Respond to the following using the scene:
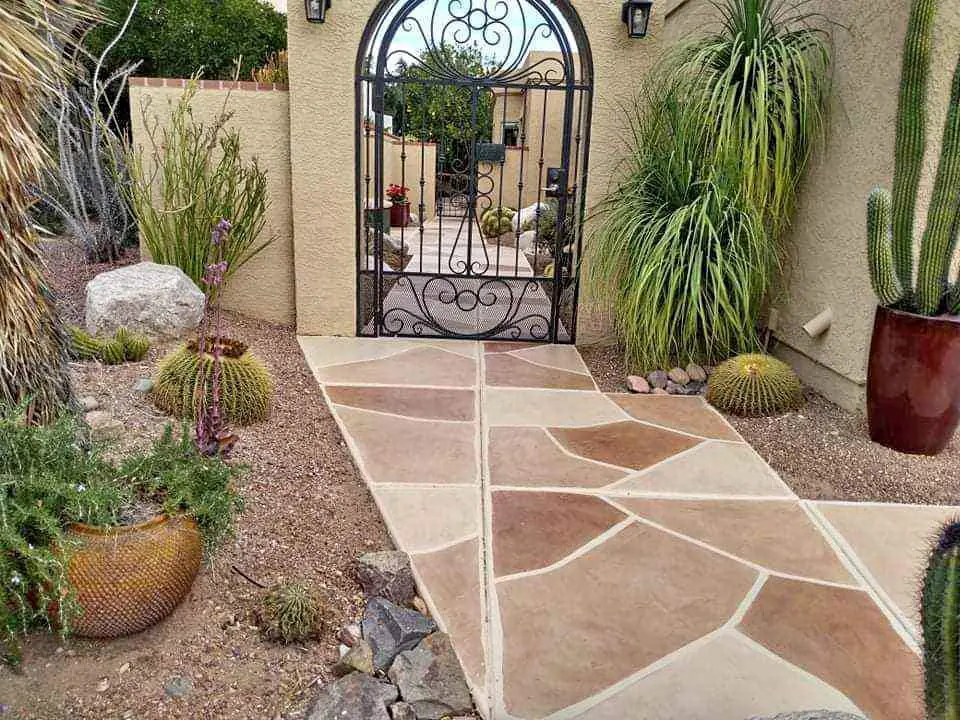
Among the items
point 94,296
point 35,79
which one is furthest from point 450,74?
point 35,79

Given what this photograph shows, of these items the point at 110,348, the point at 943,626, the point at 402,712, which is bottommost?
the point at 402,712

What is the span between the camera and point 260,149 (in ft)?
18.5

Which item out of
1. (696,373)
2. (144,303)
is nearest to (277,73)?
(144,303)

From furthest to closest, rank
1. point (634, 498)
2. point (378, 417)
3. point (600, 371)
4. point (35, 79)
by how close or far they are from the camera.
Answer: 1. point (600, 371)
2. point (378, 417)
3. point (634, 498)
4. point (35, 79)

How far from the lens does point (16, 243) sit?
260 centimetres

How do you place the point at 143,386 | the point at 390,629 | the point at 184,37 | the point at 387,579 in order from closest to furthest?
the point at 390,629 → the point at 387,579 → the point at 143,386 → the point at 184,37

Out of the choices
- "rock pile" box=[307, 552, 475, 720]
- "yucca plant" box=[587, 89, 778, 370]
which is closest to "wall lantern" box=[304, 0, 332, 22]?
"yucca plant" box=[587, 89, 778, 370]

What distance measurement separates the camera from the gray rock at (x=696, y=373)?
4.84m

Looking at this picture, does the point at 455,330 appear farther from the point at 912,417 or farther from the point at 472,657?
the point at 472,657

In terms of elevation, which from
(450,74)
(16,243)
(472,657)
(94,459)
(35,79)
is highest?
(450,74)

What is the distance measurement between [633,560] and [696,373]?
2292 millimetres

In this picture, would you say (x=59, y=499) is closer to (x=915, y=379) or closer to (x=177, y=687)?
(x=177, y=687)

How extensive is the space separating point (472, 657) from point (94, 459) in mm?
1297

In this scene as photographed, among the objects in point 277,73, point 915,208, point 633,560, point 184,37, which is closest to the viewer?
point 633,560
